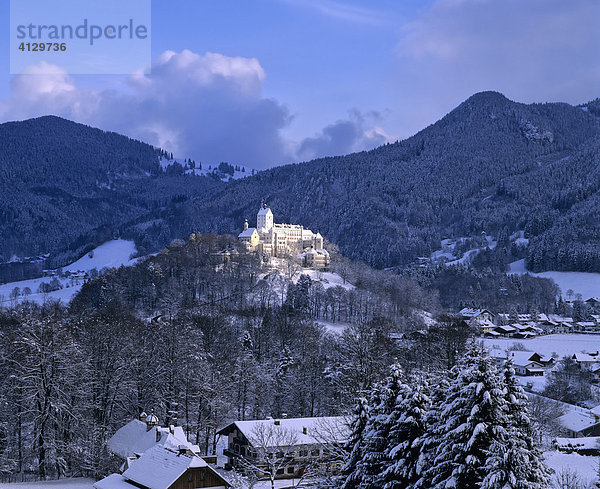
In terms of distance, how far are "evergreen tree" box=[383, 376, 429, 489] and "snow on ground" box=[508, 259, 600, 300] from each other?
150 metres

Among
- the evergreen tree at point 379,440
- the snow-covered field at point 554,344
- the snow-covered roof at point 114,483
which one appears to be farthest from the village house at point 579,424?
the evergreen tree at point 379,440

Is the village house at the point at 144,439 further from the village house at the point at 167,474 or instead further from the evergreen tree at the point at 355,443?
the evergreen tree at the point at 355,443

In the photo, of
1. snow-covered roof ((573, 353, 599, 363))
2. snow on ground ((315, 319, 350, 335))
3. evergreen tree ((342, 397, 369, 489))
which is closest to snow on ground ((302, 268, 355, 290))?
snow on ground ((315, 319, 350, 335))

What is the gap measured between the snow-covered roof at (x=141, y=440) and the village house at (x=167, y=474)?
1.94 meters

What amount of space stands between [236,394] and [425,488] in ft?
139

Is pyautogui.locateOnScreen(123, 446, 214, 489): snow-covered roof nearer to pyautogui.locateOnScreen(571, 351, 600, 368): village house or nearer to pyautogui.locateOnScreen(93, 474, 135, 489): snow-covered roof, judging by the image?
pyautogui.locateOnScreen(93, 474, 135, 489): snow-covered roof

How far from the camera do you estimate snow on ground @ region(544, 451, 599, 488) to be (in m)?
25.5

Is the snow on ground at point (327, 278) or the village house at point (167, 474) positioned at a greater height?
the snow on ground at point (327, 278)

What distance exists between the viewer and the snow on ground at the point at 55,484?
38625 mm

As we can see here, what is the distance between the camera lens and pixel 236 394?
6166 cm

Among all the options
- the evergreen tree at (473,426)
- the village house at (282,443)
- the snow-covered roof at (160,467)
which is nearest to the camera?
the evergreen tree at (473,426)

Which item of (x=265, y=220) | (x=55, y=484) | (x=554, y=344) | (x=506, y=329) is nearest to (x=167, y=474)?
(x=55, y=484)

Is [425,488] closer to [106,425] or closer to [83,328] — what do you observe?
[106,425]

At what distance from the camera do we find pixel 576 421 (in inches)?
2298
